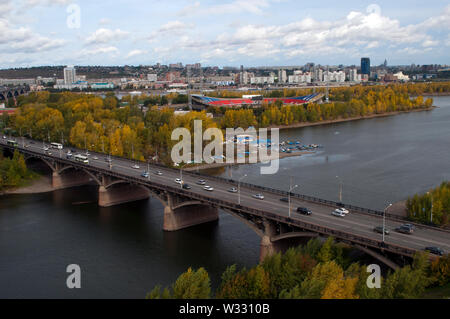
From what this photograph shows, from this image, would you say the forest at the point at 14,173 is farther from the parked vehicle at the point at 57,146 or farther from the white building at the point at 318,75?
the white building at the point at 318,75

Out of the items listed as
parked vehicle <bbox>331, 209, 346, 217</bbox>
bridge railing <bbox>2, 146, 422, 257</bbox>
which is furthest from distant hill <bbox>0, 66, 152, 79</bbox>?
parked vehicle <bbox>331, 209, 346, 217</bbox>

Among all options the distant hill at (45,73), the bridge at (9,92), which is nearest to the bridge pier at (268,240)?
the bridge at (9,92)

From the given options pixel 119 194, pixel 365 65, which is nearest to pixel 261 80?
pixel 365 65

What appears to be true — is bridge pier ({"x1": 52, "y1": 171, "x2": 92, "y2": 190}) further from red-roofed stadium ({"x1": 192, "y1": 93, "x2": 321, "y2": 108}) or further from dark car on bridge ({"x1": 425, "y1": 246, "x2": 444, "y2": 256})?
red-roofed stadium ({"x1": 192, "y1": 93, "x2": 321, "y2": 108})

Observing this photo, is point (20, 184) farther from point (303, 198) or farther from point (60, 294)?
point (303, 198)

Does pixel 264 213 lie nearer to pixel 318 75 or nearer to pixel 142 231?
pixel 142 231
